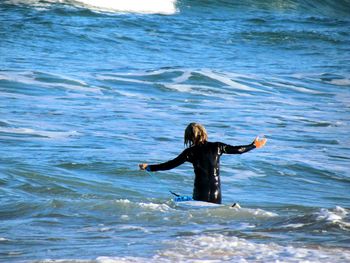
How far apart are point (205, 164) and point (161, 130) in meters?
5.71

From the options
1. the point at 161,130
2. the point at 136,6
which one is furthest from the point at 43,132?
the point at 136,6

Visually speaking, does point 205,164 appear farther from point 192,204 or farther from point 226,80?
point 226,80

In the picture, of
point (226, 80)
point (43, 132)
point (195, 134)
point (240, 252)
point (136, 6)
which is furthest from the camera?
point (136, 6)

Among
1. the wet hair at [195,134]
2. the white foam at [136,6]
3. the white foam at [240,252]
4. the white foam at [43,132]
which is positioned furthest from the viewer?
the white foam at [136,6]

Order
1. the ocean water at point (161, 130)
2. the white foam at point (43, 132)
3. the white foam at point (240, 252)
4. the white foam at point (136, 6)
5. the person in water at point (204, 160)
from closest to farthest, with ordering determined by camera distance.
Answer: the white foam at point (240, 252) → the ocean water at point (161, 130) → the person in water at point (204, 160) → the white foam at point (43, 132) → the white foam at point (136, 6)

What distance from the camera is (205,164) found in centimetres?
812

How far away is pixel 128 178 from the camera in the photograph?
1068cm

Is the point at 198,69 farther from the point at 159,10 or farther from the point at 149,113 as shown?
the point at 159,10

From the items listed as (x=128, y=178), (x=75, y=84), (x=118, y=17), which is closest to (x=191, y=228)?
(x=128, y=178)

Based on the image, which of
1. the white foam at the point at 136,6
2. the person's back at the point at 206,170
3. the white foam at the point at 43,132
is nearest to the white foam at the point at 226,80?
the white foam at the point at 43,132

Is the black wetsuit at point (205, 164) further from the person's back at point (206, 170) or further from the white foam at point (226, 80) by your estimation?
the white foam at point (226, 80)

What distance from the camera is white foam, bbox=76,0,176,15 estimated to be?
32656mm

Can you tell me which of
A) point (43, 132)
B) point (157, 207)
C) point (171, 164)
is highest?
point (171, 164)

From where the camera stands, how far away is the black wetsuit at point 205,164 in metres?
8.08
